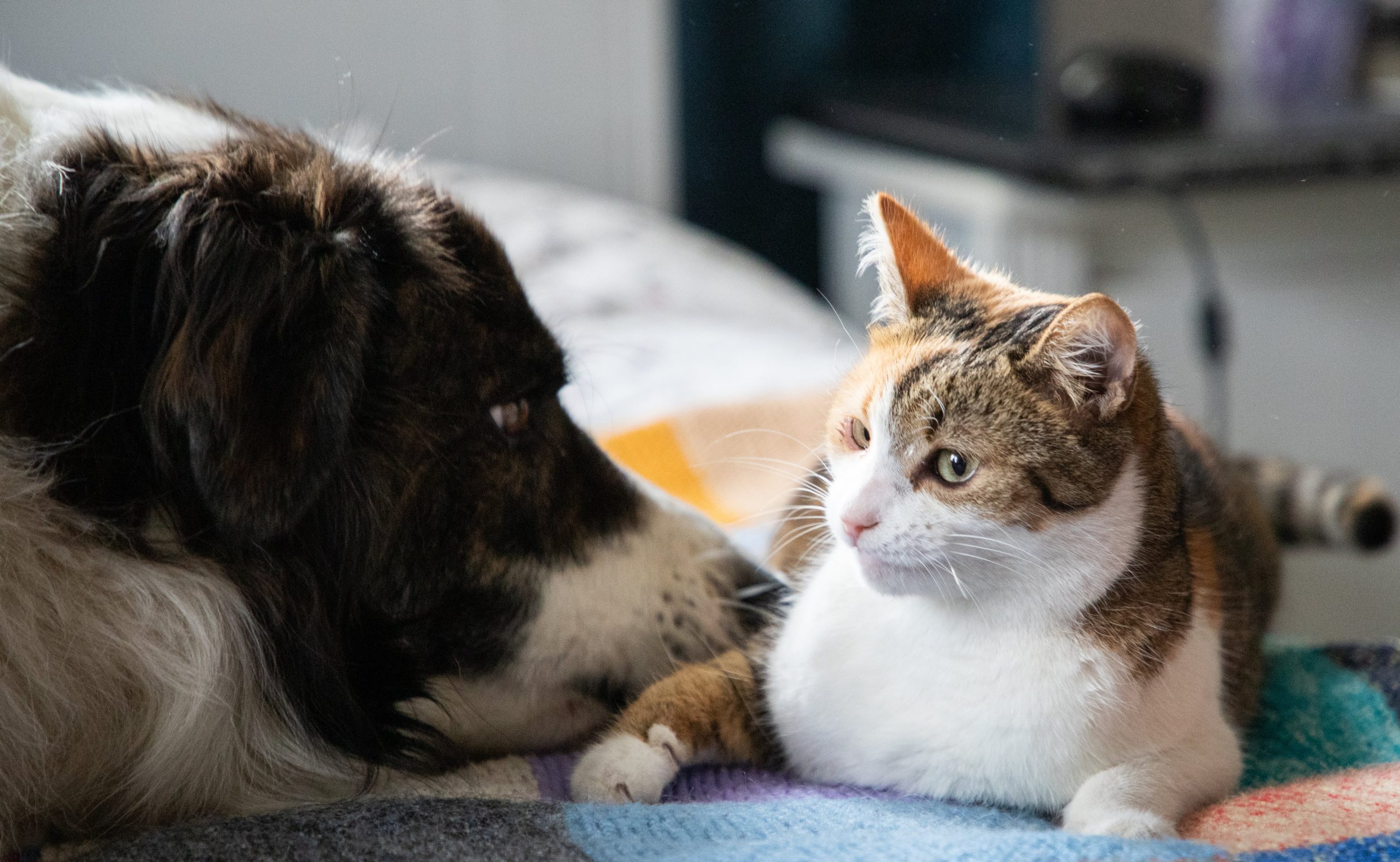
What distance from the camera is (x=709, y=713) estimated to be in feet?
2.91

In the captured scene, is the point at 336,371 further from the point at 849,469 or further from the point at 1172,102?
the point at 1172,102

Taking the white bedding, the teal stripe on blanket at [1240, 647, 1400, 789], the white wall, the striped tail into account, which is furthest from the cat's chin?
the white wall

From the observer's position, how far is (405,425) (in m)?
0.89

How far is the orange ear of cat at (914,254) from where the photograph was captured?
0.85 metres

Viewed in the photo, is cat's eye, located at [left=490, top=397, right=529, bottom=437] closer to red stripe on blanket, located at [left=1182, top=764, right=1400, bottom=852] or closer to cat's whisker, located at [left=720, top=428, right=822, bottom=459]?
cat's whisker, located at [left=720, top=428, right=822, bottom=459]

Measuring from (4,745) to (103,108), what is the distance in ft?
1.57


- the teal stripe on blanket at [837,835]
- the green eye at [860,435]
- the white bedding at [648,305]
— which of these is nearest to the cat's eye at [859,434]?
the green eye at [860,435]

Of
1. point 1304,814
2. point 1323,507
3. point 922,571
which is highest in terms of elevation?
point 922,571

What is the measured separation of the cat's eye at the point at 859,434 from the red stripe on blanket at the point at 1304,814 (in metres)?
0.30

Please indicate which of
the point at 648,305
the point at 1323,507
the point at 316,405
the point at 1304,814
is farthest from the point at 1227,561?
the point at 648,305

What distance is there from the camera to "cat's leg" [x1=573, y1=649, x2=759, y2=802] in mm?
822

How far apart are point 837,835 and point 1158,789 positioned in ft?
0.63

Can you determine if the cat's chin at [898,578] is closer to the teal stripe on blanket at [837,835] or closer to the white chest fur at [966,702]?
the white chest fur at [966,702]

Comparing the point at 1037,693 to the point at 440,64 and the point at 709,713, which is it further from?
the point at 440,64
